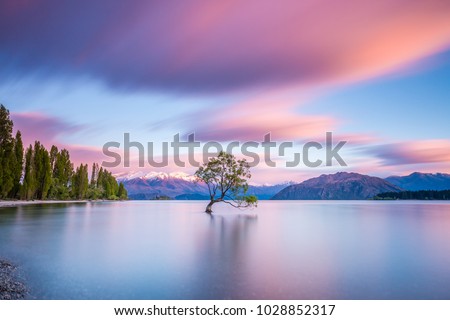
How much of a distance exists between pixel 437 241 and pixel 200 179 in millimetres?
19244

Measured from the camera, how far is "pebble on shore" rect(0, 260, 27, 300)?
6246 millimetres

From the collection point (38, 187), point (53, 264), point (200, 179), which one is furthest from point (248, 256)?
point (38, 187)

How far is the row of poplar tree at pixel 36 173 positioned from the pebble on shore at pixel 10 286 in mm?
38655

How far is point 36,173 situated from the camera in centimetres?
5244

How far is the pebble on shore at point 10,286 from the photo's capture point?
6.25 meters

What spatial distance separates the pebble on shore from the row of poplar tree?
127 ft

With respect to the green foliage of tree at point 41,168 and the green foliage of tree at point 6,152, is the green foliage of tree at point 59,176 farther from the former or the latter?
the green foliage of tree at point 6,152

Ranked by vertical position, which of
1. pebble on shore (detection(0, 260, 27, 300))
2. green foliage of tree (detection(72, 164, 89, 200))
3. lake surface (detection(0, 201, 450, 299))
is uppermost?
green foliage of tree (detection(72, 164, 89, 200))

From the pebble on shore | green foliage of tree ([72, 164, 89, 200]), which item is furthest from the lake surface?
green foliage of tree ([72, 164, 89, 200])

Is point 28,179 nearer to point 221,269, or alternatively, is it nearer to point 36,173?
point 36,173

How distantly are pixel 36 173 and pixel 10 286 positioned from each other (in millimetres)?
52035

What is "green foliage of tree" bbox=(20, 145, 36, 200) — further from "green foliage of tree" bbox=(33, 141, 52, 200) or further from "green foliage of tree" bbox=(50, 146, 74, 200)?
"green foliage of tree" bbox=(50, 146, 74, 200)

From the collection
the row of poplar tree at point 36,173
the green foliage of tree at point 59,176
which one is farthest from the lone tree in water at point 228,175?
the green foliage of tree at point 59,176
